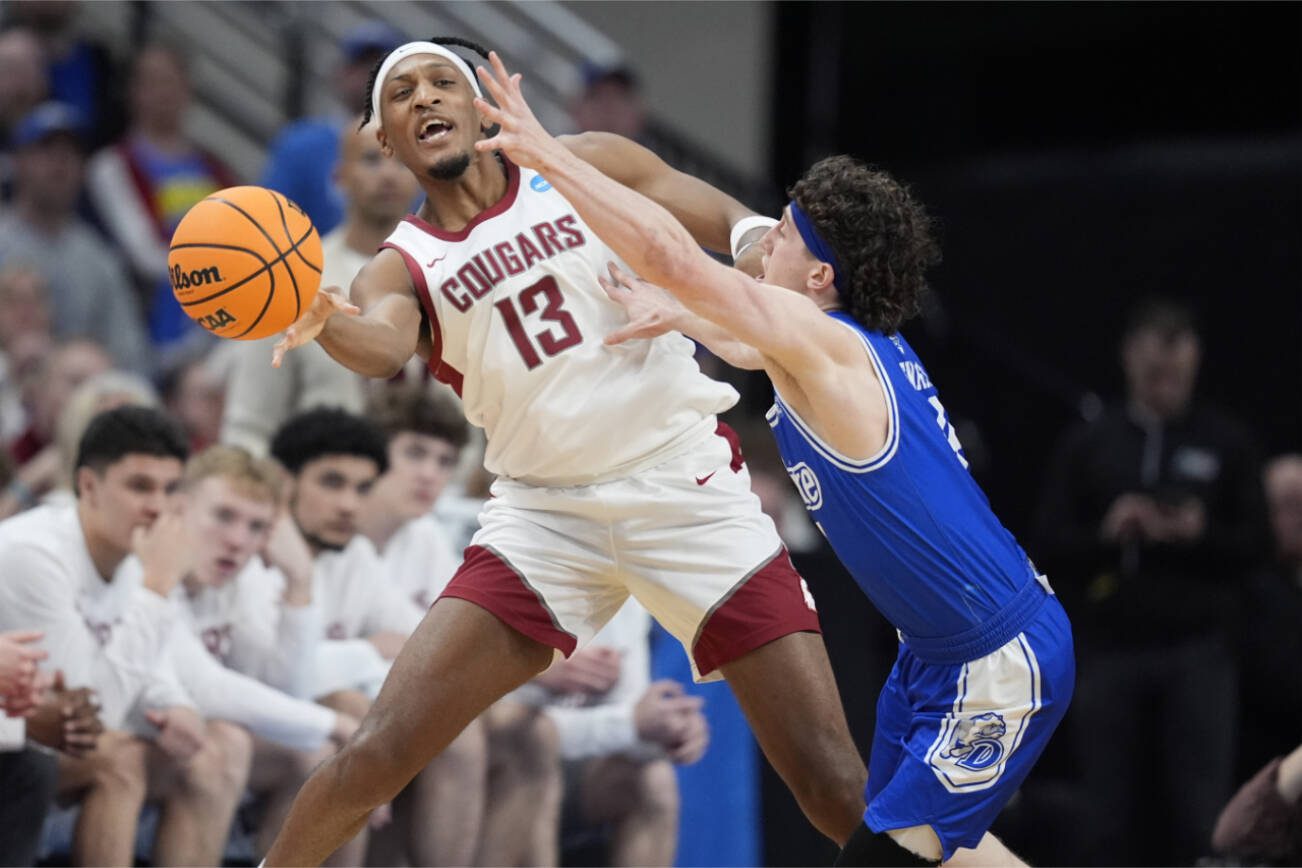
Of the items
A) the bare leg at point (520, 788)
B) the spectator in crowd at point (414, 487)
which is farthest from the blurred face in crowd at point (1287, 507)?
the spectator in crowd at point (414, 487)

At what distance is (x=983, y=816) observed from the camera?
4.46 m

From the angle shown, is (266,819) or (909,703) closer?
(909,703)

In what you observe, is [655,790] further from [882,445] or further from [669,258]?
[669,258]

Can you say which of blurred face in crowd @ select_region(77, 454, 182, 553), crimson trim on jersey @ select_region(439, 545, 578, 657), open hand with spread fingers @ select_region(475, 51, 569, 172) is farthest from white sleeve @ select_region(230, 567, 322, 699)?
open hand with spread fingers @ select_region(475, 51, 569, 172)

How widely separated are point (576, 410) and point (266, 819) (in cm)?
226

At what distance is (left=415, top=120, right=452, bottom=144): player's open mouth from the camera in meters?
5.11

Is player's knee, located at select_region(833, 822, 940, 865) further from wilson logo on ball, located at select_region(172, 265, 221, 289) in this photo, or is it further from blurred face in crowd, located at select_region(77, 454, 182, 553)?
blurred face in crowd, located at select_region(77, 454, 182, 553)

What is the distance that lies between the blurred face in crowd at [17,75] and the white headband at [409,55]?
4428mm

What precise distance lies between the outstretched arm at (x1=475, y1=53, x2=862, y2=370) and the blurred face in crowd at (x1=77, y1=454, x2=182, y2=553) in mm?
2339

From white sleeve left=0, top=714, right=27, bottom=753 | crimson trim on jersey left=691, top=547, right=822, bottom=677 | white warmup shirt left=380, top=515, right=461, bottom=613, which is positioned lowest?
white sleeve left=0, top=714, right=27, bottom=753

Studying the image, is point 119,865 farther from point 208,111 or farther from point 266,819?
point 208,111

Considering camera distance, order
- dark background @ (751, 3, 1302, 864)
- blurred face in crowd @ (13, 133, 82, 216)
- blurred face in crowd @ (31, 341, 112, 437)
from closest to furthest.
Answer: blurred face in crowd @ (31, 341, 112, 437), blurred face in crowd @ (13, 133, 82, 216), dark background @ (751, 3, 1302, 864)

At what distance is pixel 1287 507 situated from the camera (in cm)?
884

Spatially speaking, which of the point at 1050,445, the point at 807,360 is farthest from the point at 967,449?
the point at 807,360
